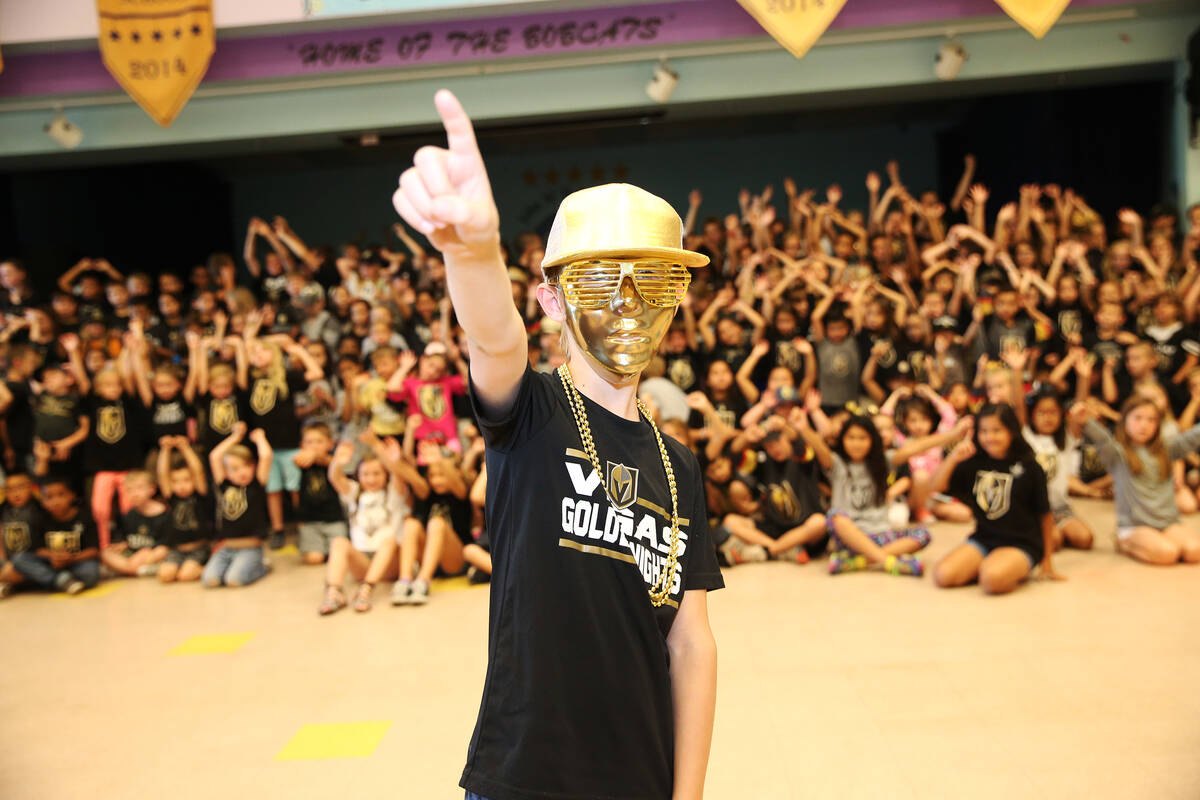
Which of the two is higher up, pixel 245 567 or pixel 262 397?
pixel 262 397

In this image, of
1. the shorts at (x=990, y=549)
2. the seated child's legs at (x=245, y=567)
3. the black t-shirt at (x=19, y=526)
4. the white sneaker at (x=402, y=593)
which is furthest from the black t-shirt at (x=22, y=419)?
the shorts at (x=990, y=549)

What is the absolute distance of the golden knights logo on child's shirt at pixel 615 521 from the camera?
4.16ft

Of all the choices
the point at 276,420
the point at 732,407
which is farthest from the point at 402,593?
the point at 732,407

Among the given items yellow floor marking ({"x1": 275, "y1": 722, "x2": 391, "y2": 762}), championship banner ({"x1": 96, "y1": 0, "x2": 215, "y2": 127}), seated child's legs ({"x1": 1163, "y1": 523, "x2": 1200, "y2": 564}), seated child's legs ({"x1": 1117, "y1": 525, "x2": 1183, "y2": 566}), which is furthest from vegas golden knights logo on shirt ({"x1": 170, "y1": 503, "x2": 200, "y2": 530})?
seated child's legs ({"x1": 1163, "y1": 523, "x2": 1200, "y2": 564})

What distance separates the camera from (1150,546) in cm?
476

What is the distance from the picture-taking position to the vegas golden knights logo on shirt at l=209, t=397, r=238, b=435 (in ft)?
19.9

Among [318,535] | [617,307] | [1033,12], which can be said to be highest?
[1033,12]

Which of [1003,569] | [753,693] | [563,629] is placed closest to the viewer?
[563,629]

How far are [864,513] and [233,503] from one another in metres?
3.85

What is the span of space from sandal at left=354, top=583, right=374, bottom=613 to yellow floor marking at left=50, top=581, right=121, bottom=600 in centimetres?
175

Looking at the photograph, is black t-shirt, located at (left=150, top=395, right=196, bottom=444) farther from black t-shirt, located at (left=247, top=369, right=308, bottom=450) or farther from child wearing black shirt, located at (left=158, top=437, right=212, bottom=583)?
black t-shirt, located at (left=247, top=369, right=308, bottom=450)

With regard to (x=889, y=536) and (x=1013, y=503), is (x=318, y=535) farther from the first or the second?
(x=1013, y=503)

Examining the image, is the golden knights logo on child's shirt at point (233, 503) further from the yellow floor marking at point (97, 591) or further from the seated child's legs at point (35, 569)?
the seated child's legs at point (35, 569)

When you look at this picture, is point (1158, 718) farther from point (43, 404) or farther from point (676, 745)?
point (43, 404)
